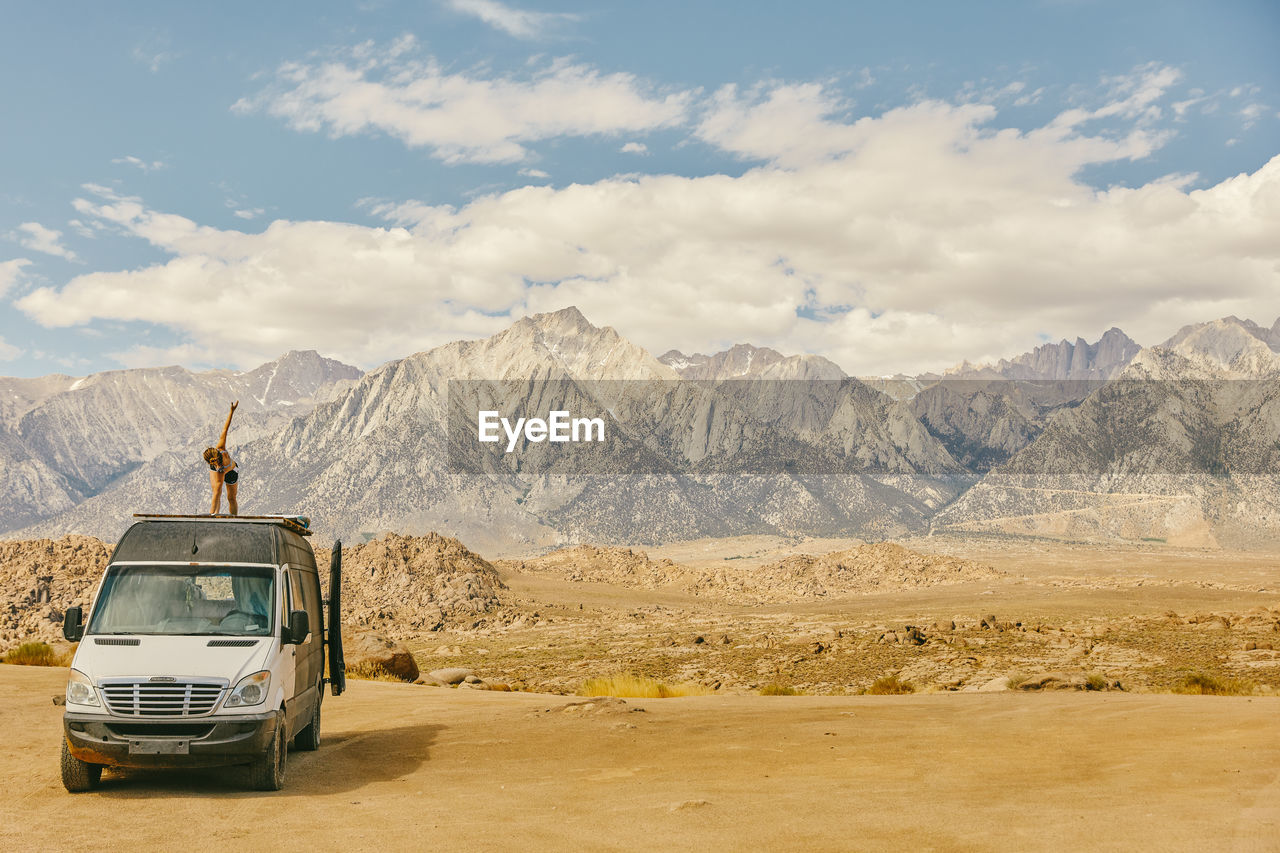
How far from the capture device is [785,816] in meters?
10.1

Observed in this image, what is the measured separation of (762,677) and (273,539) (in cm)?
2079

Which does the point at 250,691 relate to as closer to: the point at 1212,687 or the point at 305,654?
the point at 305,654

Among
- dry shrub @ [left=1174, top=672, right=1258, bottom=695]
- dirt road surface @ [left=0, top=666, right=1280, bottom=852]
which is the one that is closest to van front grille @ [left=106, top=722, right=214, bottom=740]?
dirt road surface @ [left=0, top=666, right=1280, bottom=852]

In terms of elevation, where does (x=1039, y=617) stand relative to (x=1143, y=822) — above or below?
below

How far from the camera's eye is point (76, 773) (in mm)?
10898

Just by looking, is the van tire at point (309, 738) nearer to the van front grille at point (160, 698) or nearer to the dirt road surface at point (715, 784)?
the dirt road surface at point (715, 784)

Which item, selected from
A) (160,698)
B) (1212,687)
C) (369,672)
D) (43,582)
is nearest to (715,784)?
(160,698)

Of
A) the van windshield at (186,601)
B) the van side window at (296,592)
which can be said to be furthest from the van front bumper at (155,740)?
the van side window at (296,592)

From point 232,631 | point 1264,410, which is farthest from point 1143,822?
point 1264,410

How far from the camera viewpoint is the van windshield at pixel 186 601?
11.4 metres

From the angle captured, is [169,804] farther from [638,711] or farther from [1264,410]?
[1264,410]

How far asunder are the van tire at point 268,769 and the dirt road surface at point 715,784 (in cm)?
20

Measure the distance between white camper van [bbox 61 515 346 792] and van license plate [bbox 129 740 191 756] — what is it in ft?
0.03

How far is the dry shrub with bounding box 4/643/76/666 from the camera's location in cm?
2733
